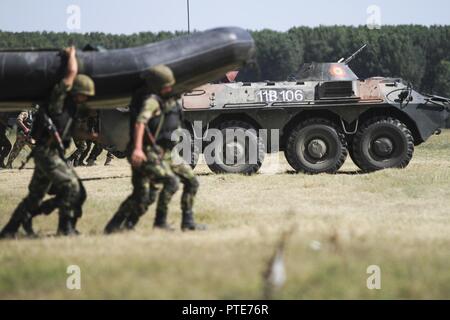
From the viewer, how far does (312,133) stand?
58.0ft

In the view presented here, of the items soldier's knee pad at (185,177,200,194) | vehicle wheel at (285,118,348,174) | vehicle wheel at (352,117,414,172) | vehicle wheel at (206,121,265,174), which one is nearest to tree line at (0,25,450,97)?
vehicle wheel at (352,117,414,172)

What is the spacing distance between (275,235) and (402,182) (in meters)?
7.56

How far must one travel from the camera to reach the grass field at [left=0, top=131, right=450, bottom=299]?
636 cm

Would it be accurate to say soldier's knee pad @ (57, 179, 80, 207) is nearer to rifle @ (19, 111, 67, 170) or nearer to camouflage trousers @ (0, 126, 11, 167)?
rifle @ (19, 111, 67, 170)

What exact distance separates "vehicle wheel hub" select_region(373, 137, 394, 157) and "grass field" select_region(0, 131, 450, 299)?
15.7 ft

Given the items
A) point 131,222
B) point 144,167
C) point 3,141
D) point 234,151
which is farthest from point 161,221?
point 3,141

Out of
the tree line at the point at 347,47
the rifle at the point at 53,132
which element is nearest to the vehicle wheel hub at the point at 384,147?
the rifle at the point at 53,132

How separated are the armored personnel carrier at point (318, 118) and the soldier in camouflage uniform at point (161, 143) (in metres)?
8.03

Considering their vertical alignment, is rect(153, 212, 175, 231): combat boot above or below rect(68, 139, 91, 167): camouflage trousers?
above

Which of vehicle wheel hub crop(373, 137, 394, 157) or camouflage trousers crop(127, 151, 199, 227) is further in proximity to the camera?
vehicle wheel hub crop(373, 137, 394, 157)

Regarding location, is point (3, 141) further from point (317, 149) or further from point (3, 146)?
point (317, 149)

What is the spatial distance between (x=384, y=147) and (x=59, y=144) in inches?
392

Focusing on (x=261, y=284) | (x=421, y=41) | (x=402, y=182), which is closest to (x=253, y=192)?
(x=402, y=182)

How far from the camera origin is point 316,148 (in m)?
17.6
